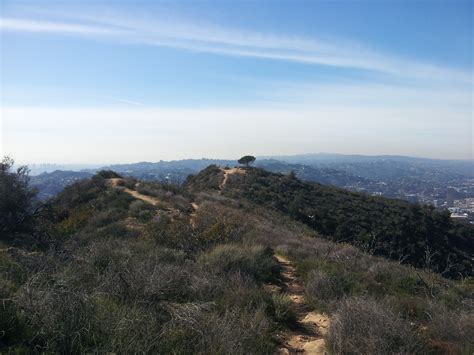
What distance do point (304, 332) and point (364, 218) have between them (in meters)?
30.7

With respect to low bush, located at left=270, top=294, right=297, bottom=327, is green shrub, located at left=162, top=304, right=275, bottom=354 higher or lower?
higher

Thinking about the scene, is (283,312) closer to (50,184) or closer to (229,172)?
(229,172)

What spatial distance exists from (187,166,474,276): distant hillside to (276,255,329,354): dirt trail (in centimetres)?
1860

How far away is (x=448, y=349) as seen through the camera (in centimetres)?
483

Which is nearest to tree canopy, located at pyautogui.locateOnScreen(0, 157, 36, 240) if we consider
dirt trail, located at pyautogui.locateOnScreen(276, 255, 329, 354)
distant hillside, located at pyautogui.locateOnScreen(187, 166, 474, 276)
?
dirt trail, located at pyautogui.locateOnScreen(276, 255, 329, 354)

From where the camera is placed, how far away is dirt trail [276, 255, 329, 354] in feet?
18.0

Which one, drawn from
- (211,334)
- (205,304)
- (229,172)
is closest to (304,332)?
(205,304)

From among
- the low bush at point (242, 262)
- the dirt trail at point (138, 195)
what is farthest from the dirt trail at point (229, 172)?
the low bush at point (242, 262)

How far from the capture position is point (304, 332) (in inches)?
241

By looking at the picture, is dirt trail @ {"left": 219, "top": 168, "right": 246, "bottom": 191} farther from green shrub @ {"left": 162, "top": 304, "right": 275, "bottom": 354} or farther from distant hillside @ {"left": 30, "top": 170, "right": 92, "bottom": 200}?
green shrub @ {"left": 162, "top": 304, "right": 275, "bottom": 354}

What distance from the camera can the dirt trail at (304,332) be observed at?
548cm

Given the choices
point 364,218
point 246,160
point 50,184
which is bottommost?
point 364,218

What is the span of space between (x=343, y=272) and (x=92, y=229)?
33.9 ft

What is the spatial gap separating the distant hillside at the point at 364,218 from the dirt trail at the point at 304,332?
18599 mm
